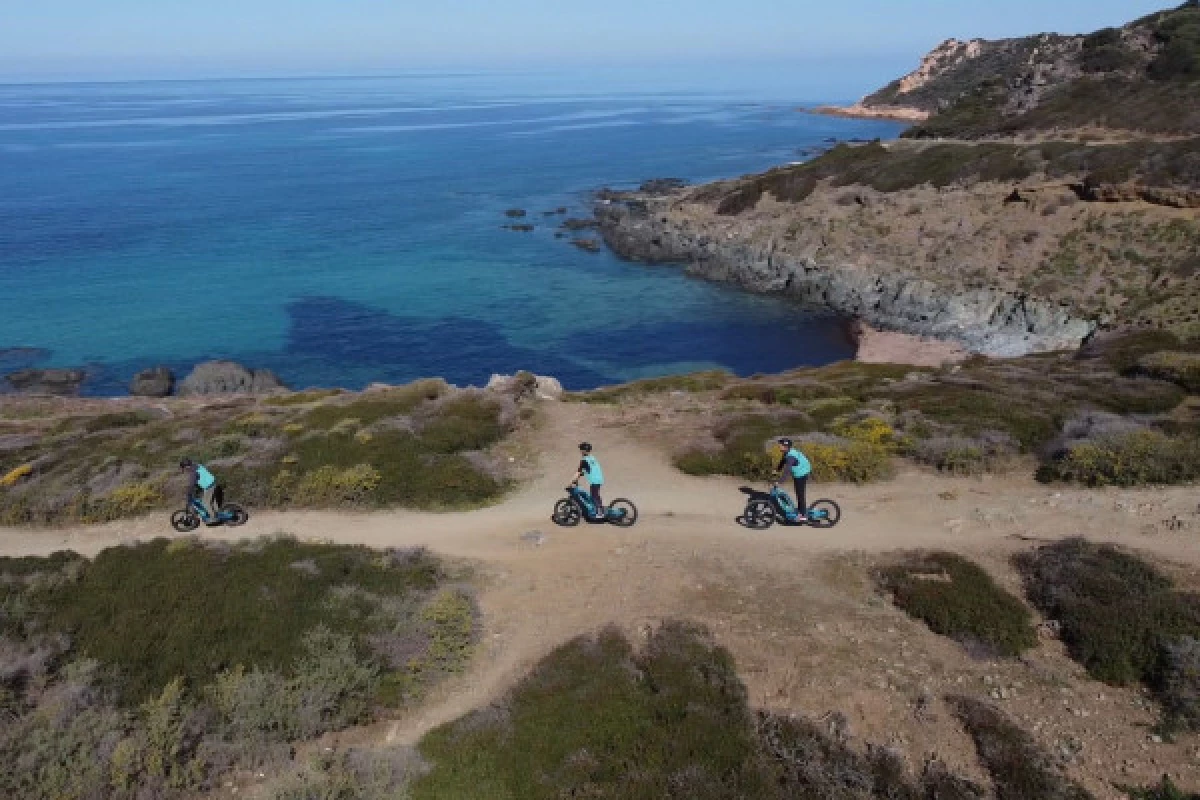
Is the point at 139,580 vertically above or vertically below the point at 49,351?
above

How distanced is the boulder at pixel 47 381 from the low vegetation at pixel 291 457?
72.6 feet

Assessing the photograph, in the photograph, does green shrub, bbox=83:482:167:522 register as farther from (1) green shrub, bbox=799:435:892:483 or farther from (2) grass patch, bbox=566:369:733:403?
(1) green shrub, bbox=799:435:892:483

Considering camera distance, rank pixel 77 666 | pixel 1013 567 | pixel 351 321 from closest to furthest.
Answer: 1. pixel 77 666
2. pixel 1013 567
3. pixel 351 321

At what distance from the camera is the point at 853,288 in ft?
208

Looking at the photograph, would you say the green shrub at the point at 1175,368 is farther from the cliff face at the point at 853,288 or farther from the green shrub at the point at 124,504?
the green shrub at the point at 124,504

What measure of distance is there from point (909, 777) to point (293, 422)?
22010 millimetres

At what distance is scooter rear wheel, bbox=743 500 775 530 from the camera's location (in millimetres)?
17672

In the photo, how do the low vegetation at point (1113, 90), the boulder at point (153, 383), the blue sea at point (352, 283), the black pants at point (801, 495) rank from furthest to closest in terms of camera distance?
the low vegetation at point (1113, 90) < the blue sea at point (352, 283) < the boulder at point (153, 383) < the black pants at point (801, 495)

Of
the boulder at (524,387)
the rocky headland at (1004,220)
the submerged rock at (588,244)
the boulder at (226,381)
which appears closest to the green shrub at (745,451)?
the boulder at (524,387)

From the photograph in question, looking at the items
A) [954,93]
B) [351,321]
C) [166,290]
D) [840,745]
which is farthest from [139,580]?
[954,93]

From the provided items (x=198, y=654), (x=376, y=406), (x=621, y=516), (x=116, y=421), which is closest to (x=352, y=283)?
(x=116, y=421)

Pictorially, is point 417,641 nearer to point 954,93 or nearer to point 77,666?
point 77,666

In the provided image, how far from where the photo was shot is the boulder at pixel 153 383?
48344 mm

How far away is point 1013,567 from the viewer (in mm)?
15305
